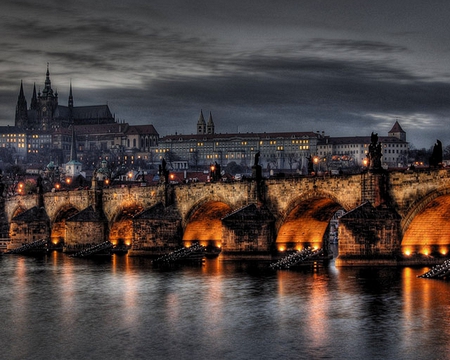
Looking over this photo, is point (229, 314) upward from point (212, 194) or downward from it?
downward

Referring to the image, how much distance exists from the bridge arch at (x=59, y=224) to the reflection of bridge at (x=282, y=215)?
2.02 meters

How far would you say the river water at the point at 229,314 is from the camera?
26484 mm

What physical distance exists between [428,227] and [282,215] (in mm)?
10497

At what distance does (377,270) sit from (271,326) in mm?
12869

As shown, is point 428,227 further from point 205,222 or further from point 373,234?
point 205,222

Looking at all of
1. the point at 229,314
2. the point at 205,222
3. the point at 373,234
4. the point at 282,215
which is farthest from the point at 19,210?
the point at 229,314

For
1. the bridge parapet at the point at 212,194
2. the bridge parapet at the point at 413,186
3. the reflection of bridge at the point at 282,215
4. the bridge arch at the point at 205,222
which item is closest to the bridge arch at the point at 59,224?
the reflection of bridge at the point at 282,215

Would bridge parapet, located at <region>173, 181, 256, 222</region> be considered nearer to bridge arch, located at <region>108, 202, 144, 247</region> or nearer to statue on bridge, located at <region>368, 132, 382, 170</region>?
bridge arch, located at <region>108, 202, 144, 247</region>

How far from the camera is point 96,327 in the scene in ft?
101

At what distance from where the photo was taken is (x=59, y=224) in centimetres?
7931

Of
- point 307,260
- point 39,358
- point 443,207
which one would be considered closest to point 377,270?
point 443,207

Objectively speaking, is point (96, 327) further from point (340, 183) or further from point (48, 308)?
point (340, 183)

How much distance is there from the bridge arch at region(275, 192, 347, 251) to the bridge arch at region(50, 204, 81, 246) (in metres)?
31.2

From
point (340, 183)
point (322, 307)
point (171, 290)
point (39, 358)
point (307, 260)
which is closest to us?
point (39, 358)
